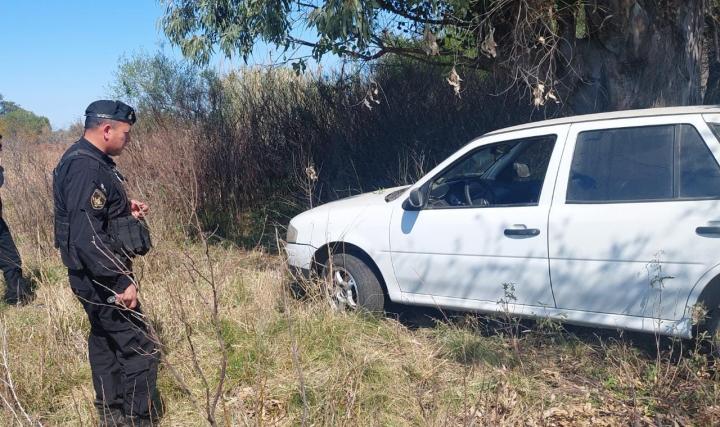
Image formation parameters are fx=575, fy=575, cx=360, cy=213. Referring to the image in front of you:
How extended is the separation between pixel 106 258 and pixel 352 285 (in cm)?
213

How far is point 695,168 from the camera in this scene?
11.3ft

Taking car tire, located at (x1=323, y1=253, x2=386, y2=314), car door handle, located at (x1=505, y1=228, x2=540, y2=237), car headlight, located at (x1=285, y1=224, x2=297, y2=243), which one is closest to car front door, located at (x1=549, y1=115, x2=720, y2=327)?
car door handle, located at (x1=505, y1=228, x2=540, y2=237)

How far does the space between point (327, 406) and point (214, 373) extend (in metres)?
1.14

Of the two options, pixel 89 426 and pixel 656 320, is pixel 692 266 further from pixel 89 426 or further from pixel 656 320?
pixel 89 426

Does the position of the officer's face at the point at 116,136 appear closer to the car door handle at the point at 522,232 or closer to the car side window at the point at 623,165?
the car door handle at the point at 522,232

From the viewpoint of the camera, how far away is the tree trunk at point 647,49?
20.8ft

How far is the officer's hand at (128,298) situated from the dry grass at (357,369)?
12.3 inches

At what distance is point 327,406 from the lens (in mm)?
3275

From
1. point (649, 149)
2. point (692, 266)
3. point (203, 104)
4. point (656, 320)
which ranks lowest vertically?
point (656, 320)

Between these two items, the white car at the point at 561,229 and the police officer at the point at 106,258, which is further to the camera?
the white car at the point at 561,229

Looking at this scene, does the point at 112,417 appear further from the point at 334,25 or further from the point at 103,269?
the point at 334,25

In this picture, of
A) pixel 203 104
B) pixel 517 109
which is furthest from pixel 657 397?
pixel 203 104

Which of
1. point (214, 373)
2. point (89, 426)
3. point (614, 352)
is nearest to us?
point (89, 426)

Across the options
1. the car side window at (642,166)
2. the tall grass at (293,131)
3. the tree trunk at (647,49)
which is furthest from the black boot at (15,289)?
the tree trunk at (647,49)
